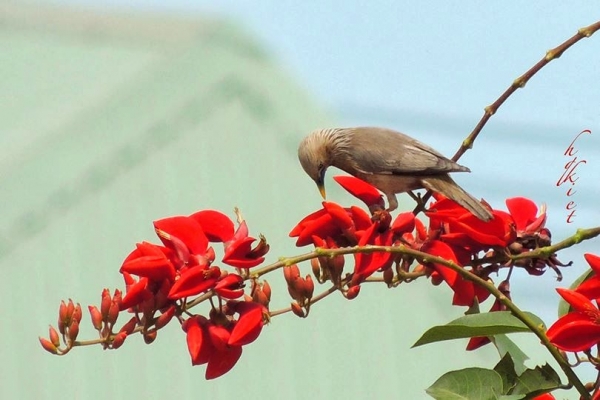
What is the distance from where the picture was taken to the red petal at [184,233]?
2.37m

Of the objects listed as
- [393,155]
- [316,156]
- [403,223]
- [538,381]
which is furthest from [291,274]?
[316,156]

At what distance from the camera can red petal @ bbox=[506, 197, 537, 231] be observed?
2.50m

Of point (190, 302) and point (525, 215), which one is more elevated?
point (525, 215)

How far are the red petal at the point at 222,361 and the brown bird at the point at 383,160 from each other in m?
Answer: 0.85

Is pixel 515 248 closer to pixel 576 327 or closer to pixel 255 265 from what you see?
pixel 576 327

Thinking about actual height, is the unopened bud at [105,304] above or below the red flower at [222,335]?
above

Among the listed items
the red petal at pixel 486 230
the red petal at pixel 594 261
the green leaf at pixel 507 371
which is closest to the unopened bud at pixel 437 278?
the red petal at pixel 486 230

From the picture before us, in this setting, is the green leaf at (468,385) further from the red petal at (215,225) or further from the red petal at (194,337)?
the red petal at (215,225)

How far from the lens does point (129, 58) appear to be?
1515 cm

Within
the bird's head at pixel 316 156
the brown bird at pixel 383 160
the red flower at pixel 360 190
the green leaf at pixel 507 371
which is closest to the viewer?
the green leaf at pixel 507 371

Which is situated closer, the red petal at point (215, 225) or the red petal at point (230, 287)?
the red petal at point (230, 287)

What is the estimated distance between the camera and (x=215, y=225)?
2443mm

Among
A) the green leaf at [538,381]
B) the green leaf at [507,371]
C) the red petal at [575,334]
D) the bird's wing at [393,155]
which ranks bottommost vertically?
the green leaf at [538,381]

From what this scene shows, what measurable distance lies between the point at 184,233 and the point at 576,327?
2.42 ft
